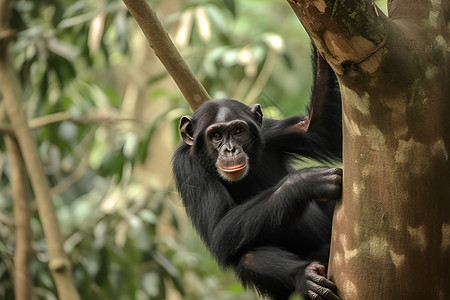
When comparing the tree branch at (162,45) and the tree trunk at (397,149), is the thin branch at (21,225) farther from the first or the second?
the tree trunk at (397,149)

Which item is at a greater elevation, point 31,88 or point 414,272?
point 31,88

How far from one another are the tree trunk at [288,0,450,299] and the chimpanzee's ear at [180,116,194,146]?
1.37m

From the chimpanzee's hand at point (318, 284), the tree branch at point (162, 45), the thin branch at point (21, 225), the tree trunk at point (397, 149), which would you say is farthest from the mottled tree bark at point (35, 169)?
the tree trunk at point (397, 149)

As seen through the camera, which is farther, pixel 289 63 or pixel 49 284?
pixel 289 63

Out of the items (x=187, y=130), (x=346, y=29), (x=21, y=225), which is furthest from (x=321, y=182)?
(x=21, y=225)

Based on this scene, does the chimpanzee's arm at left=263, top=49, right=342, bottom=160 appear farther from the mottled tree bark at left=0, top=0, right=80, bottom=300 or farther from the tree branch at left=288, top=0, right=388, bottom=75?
the mottled tree bark at left=0, top=0, right=80, bottom=300

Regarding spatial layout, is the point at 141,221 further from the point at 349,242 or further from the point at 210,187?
the point at 349,242

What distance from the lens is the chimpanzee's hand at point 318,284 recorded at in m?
2.16

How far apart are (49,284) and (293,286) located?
267cm

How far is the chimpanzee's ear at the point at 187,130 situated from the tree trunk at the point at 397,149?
1373 mm

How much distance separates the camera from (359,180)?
1.99m

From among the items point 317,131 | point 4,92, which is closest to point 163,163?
point 4,92

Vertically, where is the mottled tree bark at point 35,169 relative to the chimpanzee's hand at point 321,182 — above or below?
above

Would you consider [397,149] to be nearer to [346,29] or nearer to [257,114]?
[346,29]
